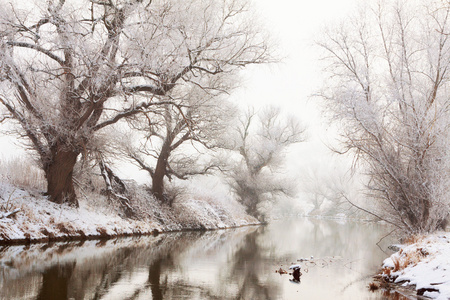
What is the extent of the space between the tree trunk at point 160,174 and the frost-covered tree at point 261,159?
37.9 feet

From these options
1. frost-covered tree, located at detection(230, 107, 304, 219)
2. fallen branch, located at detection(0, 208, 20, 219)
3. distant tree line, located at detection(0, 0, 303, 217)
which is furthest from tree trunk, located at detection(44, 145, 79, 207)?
frost-covered tree, located at detection(230, 107, 304, 219)

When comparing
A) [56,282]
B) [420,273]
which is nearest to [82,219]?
[56,282]

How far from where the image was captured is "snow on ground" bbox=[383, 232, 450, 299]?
250 inches

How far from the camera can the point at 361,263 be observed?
10641 mm

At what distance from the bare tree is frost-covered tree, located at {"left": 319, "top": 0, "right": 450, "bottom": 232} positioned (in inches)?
230

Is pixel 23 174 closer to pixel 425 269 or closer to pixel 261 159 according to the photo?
pixel 425 269

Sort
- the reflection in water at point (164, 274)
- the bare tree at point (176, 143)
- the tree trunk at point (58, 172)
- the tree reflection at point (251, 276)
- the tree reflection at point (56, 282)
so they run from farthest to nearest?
1. the bare tree at point (176, 143)
2. the tree trunk at point (58, 172)
3. the tree reflection at point (251, 276)
4. the reflection in water at point (164, 274)
5. the tree reflection at point (56, 282)

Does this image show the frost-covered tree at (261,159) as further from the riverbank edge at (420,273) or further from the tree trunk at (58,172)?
the riverbank edge at (420,273)

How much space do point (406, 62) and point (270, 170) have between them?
21.8m

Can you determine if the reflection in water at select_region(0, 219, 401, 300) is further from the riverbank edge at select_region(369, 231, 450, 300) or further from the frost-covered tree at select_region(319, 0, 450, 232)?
the frost-covered tree at select_region(319, 0, 450, 232)

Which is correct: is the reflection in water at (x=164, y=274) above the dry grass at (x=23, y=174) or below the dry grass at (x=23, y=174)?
Result: below

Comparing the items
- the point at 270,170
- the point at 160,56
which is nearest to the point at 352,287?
the point at 160,56

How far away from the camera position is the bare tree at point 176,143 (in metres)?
17.4

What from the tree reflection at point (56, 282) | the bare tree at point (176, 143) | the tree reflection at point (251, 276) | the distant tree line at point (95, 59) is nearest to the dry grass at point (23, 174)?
the distant tree line at point (95, 59)
